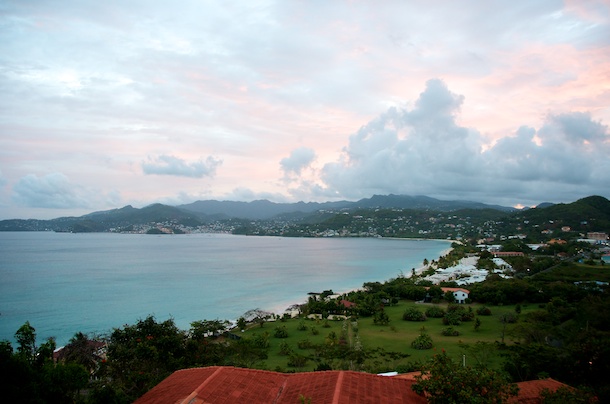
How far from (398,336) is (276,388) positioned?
47.1ft

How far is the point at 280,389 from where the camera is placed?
9914mm

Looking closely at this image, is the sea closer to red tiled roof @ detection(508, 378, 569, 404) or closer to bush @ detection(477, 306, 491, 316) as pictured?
bush @ detection(477, 306, 491, 316)

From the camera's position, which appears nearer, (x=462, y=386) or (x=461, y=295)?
(x=462, y=386)

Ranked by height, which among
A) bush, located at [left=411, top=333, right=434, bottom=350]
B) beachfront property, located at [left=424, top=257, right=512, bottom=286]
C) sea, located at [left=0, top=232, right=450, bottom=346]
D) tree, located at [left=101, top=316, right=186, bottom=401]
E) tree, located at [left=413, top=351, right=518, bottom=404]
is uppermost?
tree, located at [left=413, top=351, right=518, bottom=404]

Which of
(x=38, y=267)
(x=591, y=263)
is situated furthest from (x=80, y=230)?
(x=591, y=263)

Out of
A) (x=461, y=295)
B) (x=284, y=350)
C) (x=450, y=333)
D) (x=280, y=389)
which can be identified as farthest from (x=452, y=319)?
(x=280, y=389)

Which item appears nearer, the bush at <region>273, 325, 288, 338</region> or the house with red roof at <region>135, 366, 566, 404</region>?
the house with red roof at <region>135, 366, 566, 404</region>

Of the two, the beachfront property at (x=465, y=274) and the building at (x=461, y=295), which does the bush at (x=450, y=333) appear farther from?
the beachfront property at (x=465, y=274)

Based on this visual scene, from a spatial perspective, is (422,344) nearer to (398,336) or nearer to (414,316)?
(398,336)

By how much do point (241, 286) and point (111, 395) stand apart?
38359 millimetres

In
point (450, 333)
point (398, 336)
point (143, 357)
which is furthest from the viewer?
point (398, 336)

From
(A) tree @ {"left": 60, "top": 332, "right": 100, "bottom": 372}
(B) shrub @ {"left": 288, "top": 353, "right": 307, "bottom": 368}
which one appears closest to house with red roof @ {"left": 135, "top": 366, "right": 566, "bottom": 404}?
(A) tree @ {"left": 60, "top": 332, "right": 100, "bottom": 372}

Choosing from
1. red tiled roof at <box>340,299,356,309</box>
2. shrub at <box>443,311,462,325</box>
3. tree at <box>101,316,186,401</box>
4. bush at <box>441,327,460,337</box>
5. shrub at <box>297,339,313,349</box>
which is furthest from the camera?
red tiled roof at <box>340,299,356,309</box>

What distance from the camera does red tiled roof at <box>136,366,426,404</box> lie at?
881 cm
